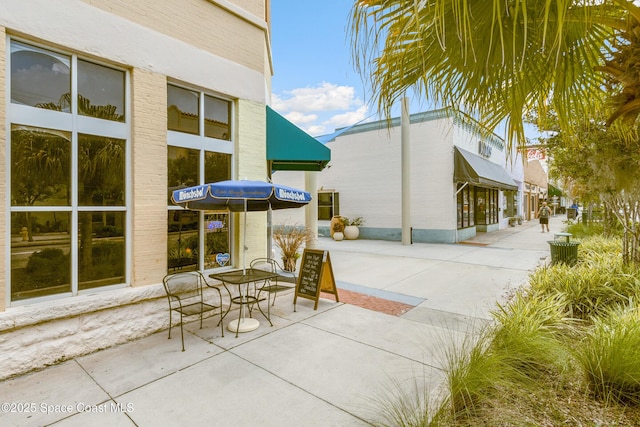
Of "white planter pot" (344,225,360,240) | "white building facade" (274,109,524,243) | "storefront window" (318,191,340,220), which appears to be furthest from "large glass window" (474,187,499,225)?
"storefront window" (318,191,340,220)

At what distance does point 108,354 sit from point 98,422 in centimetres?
163

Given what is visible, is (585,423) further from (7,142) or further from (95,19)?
(95,19)

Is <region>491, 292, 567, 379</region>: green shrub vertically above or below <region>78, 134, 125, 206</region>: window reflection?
below

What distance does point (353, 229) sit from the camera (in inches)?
687

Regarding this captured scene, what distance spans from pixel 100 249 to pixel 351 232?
44.6 ft

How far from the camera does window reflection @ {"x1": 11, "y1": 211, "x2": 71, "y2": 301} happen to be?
4.12 metres

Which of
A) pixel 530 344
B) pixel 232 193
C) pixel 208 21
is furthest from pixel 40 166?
pixel 530 344

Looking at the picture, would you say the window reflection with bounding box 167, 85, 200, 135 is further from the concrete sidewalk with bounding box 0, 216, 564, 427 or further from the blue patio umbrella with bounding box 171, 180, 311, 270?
the concrete sidewalk with bounding box 0, 216, 564, 427

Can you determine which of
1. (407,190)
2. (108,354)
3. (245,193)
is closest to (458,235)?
(407,190)

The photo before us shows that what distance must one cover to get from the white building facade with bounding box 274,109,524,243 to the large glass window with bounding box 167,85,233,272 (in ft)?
29.1

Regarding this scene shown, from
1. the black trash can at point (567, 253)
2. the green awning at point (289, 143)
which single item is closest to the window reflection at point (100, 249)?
the green awning at point (289, 143)

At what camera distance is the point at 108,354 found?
4422 millimetres

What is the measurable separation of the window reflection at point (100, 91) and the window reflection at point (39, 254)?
1.54 m

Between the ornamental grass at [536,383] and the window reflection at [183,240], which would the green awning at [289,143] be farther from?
the ornamental grass at [536,383]
